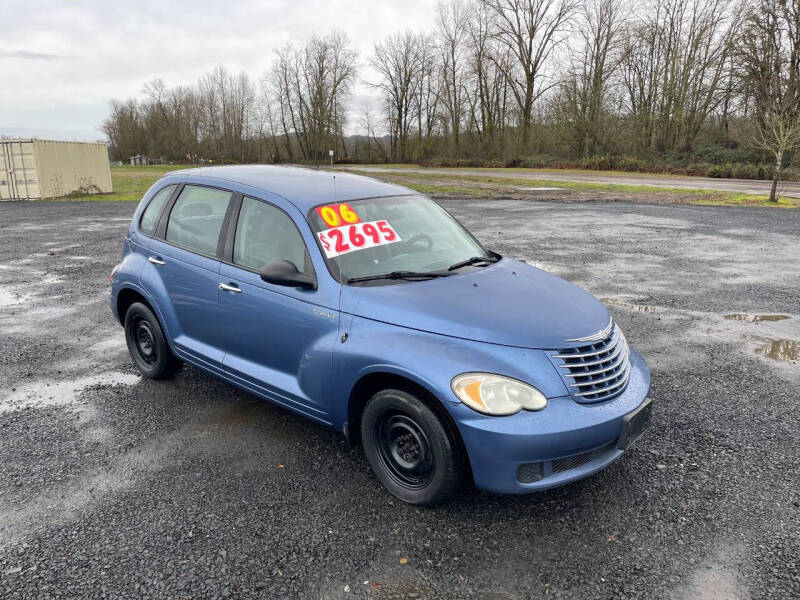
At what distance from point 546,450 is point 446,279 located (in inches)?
49.6

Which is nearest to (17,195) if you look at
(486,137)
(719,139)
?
(486,137)

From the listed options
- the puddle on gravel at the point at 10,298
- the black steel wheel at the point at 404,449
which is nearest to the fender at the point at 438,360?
the black steel wheel at the point at 404,449

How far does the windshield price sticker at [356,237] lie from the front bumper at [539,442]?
1.35 m

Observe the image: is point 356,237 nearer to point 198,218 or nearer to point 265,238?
point 265,238

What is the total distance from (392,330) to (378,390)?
0.38 m

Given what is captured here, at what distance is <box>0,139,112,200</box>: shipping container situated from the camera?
23578mm

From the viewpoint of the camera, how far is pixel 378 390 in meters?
3.35

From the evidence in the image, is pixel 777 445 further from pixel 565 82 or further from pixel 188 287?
pixel 565 82

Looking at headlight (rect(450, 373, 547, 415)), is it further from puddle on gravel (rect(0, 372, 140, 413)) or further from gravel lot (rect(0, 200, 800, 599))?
puddle on gravel (rect(0, 372, 140, 413))

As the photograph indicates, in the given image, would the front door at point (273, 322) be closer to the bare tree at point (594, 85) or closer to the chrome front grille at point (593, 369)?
the chrome front grille at point (593, 369)

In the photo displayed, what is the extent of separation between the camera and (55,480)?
355 cm

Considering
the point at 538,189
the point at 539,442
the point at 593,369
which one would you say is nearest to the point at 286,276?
the point at 539,442

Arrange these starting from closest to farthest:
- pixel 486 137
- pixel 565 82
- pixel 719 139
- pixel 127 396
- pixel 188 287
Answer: pixel 188 287 → pixel 127 396 → pixel 719 139 → pixel 565 82 → pixel 486 137

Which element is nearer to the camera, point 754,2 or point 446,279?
point 446,279
